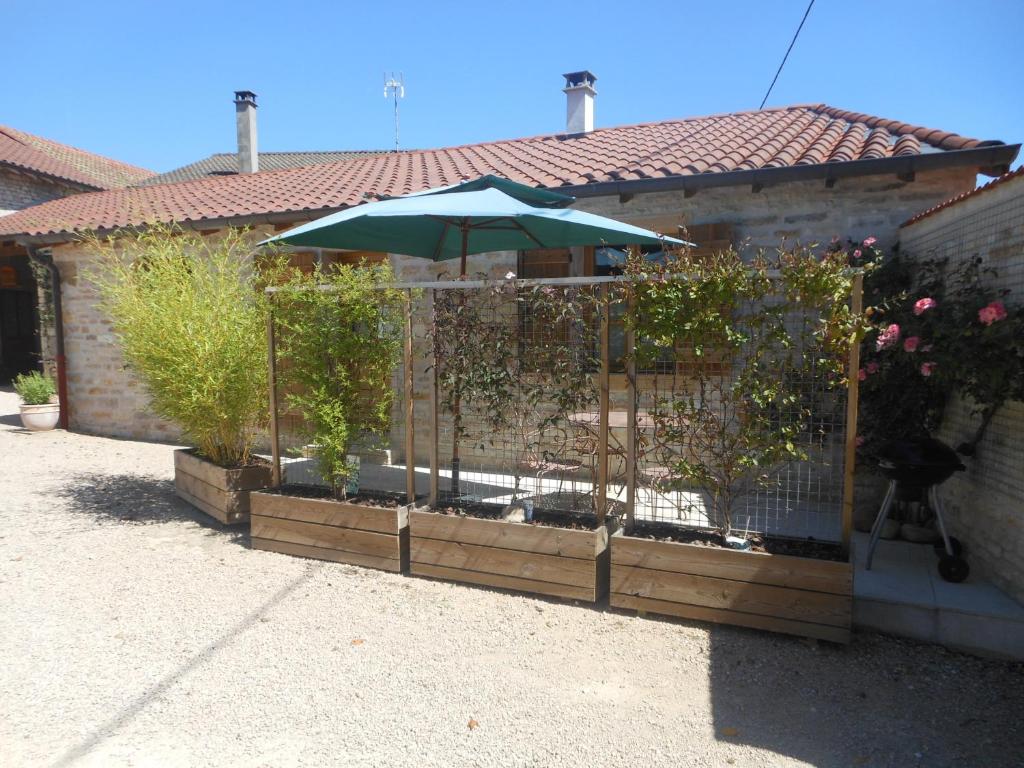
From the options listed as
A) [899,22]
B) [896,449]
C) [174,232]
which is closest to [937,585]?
[896,449]

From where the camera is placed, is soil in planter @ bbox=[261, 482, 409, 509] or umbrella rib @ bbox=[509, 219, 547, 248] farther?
umbrella rib @ bbox=[509, 219, 547, 248]

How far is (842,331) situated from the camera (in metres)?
3.19

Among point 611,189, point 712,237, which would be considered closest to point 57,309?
point 611,189

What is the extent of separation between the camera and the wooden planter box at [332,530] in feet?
13.6

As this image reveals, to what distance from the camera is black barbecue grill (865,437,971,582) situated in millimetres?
3494

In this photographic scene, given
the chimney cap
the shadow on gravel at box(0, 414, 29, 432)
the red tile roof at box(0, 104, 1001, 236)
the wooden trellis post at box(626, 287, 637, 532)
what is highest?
the chimney cap

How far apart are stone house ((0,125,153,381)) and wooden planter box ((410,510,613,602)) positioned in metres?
14.1

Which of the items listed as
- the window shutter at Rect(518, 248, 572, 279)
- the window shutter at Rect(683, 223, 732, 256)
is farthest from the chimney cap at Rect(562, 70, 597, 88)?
the window shutter at Rect(683, 223, 732, 256)

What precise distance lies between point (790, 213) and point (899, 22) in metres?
3.21

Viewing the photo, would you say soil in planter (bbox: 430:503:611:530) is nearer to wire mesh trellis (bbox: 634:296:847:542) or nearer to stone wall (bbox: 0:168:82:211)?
wire mesh trellis (bbox: 634:296:847:542)

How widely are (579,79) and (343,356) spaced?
7.40m

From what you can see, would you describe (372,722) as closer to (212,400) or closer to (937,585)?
(937,585)

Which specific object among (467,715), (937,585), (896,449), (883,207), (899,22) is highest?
(899,22)

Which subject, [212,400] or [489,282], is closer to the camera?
[489,282]
